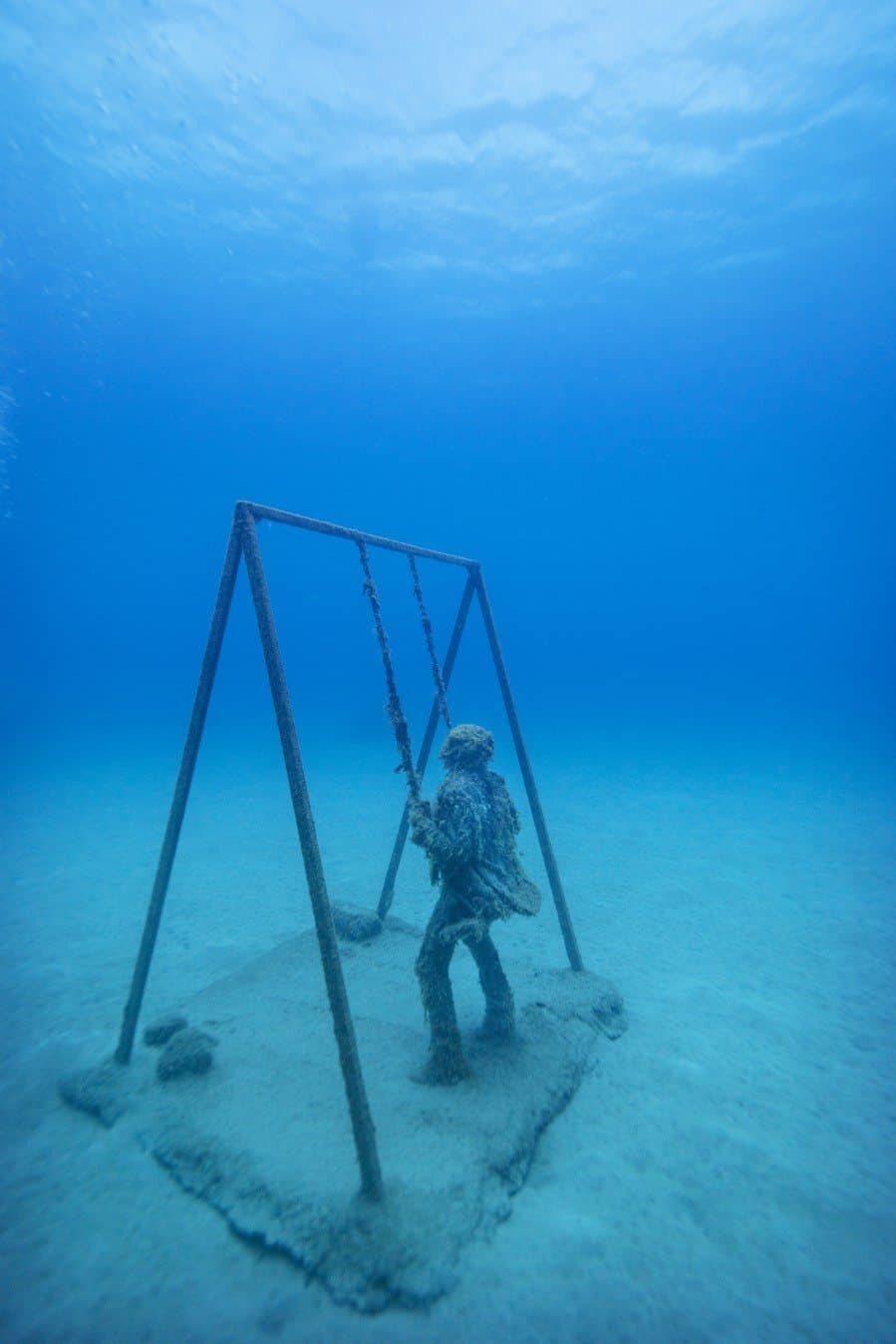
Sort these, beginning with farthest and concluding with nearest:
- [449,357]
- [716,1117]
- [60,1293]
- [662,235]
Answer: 1. [449,357]
2. [662,235]
3. [716,1117]
4. [60,1293]

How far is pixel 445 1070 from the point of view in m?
3.88

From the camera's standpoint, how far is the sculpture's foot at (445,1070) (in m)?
3.86

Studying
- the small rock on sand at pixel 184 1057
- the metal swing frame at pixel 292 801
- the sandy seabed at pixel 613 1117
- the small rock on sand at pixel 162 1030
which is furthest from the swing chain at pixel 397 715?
the small rock on sand at pixel 162 1030

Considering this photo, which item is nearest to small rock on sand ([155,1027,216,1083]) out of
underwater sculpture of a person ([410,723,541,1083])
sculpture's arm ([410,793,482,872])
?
underwater sculpture of a person ([410,723,541,1083])

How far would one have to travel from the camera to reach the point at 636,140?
830 inches

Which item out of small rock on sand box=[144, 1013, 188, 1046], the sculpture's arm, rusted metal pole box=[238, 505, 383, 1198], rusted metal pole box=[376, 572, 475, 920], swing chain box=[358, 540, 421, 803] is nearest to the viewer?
rusted metal pole box=[238, 505, 383, 1198]

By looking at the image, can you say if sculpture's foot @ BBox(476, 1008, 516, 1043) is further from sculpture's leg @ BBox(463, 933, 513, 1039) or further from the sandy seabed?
the sandy seabed

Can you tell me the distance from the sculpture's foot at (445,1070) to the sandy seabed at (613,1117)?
692 millimetres

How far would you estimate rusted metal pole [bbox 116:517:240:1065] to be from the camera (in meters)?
3.94

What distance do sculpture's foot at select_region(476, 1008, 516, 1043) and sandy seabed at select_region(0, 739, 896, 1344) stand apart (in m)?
0.66

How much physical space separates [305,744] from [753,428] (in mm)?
95100

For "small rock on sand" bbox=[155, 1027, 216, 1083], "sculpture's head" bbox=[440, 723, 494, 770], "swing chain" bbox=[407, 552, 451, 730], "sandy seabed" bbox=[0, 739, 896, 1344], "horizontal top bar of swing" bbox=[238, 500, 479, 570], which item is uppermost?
"horizontal top bar of swing" bbox=[238, 500, 479, 570]

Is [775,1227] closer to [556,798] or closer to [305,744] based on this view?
[556,798]

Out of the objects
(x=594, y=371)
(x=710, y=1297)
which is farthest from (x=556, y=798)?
(x=594, y=371)
